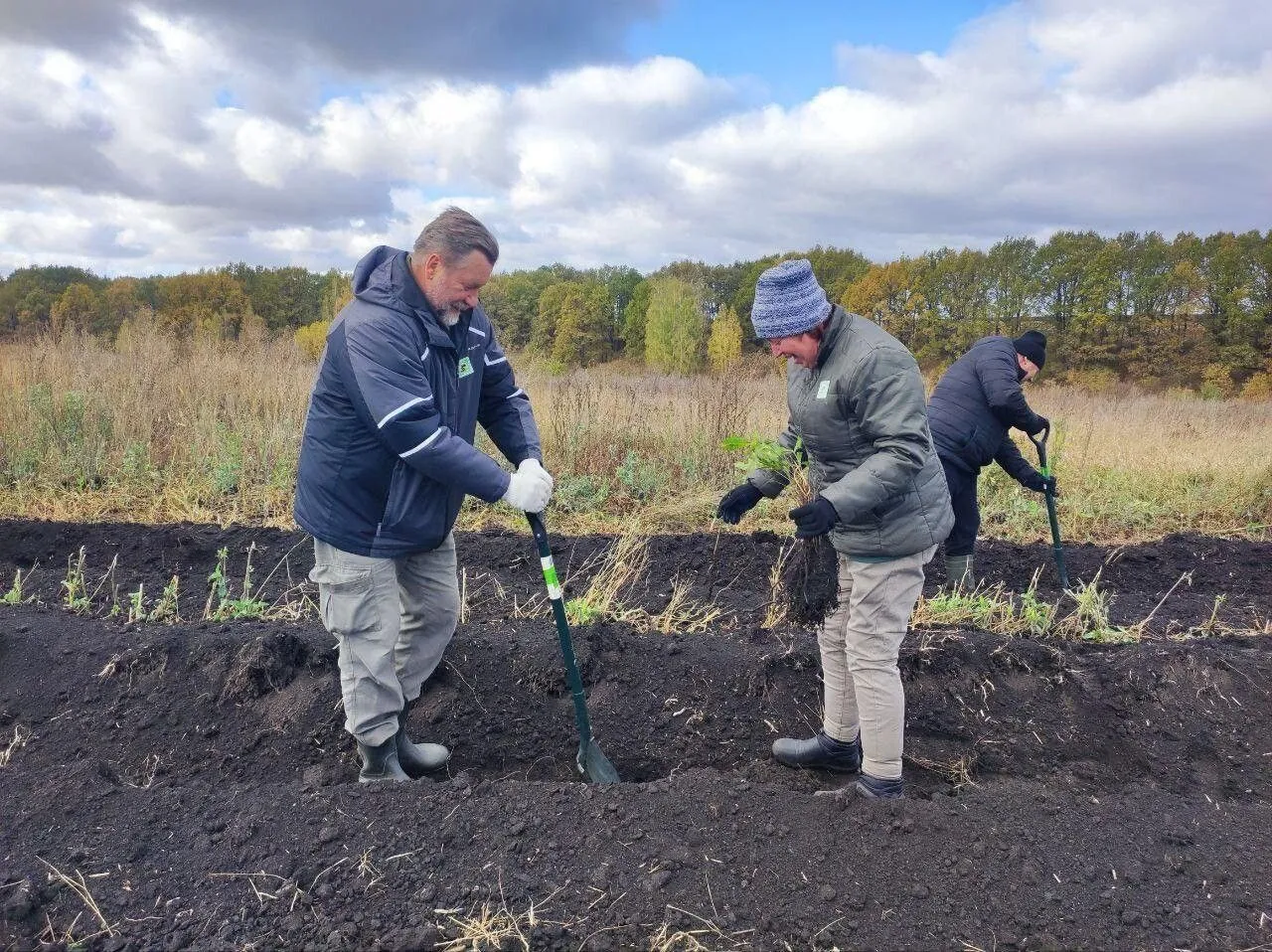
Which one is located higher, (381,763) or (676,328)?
(676,328)

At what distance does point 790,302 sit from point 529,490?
1.17 m

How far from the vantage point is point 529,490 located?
3145 mm

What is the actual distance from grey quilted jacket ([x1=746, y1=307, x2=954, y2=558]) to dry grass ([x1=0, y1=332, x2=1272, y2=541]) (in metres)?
Answer: 4.34

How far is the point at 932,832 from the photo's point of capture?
2842mm

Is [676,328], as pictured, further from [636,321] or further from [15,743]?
[15,743]

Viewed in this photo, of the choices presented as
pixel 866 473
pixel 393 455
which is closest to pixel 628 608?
pixel 393 455

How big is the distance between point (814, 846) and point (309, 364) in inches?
389

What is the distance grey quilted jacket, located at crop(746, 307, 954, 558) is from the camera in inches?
107

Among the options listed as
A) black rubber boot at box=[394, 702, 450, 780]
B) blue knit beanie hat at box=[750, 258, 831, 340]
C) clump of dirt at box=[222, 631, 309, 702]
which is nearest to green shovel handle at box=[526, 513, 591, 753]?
black rubber boot at box=[394, 702, 450, 780]

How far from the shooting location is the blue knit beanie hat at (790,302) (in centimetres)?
278

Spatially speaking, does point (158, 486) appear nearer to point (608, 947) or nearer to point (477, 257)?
point (477, 257)

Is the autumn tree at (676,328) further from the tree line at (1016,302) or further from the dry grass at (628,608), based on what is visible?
the dry grass at (628,608)

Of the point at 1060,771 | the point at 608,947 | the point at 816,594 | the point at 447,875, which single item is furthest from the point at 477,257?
the point at 1060,771

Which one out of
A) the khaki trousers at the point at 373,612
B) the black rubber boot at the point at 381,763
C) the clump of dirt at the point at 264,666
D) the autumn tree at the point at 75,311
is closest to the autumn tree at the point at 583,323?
the autumn tree at the point at 75,311
